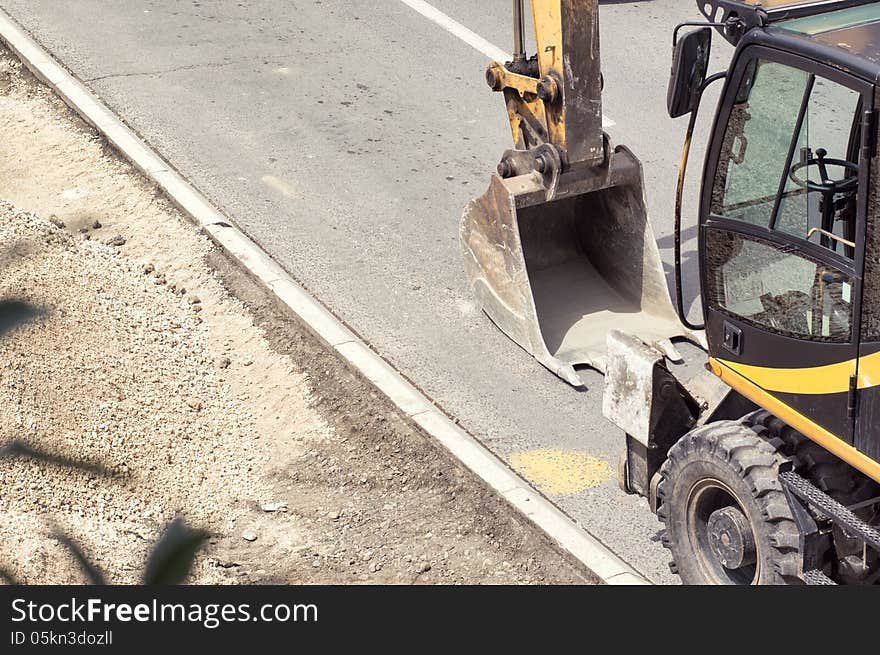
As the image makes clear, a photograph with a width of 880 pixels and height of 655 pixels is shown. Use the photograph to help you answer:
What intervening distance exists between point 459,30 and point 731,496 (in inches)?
322

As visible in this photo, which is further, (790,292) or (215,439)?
(215,439)

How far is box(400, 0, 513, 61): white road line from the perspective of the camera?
460 inches

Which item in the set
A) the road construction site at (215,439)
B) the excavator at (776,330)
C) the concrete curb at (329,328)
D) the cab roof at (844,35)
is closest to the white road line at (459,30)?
the concrete curb at (329,328)

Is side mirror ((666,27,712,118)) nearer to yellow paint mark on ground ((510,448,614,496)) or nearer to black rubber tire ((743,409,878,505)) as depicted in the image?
black rubber tire ((743,409,878,505))

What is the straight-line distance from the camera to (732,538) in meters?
4.96

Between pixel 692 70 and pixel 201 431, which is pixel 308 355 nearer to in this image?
pixel 201 431

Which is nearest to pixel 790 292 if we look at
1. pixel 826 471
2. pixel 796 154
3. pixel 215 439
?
pixel 796 154

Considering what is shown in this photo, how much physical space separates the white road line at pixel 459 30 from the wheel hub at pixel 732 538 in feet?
23.9

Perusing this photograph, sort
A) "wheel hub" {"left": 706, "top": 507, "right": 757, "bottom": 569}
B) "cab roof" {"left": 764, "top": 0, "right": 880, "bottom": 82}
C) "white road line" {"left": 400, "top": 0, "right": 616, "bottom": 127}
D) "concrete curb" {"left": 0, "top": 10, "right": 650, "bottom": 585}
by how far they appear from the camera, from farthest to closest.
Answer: "white road line" {"left": 400, "top": 0, "right": 616, "bottom": 127} → "concrete curb" {"left": 0, "top": 10, "right": 650, "bottom": 585} → "wheel hub" {"left": 706, "top": 507, "right": 757, "bottom": 569} → "cab roof" {"left": 764, "top": 0, "right": 880, "bottom": 82}

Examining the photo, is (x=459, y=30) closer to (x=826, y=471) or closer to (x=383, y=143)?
(x=383, y=143)

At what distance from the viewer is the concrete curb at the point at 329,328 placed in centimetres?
586

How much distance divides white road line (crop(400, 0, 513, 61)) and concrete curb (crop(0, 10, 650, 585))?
3713 millimetres

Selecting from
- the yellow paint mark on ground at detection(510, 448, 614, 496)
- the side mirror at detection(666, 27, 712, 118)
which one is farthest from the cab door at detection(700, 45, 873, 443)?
the yellow paint mark on ground at detection(510, 448, 614, 496)

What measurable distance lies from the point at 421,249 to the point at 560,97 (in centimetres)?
207
